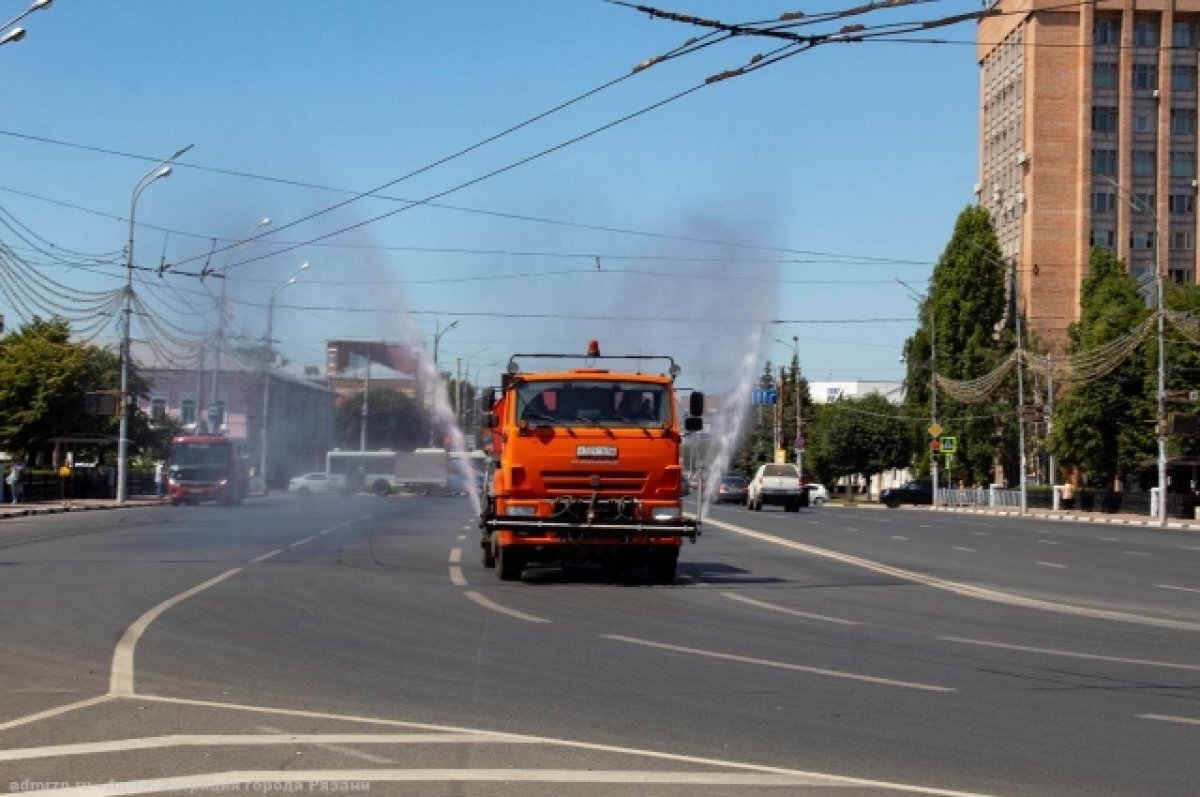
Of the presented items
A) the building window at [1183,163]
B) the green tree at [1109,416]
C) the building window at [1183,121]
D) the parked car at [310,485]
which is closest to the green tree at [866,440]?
the building window at [1183,163]

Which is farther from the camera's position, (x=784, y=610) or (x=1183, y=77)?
(x=1183, y=77)

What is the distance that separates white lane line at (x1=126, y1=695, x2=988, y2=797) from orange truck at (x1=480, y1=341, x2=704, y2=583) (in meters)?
9.68

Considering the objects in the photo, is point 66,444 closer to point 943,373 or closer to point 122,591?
point 943,373

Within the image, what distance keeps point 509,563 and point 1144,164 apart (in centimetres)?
8431

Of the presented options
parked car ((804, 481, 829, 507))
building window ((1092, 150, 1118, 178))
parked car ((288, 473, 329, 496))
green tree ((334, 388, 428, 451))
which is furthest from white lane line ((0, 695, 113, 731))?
building window ((1092, 150, 1118, 178))

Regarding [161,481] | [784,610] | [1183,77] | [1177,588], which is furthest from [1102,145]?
[784,610]

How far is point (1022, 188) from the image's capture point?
3780 inches

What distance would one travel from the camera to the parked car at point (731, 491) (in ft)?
242

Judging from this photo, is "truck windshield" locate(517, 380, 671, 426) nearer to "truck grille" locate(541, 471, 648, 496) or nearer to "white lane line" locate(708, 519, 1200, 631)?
"truck grille" locate(541, 471, 648, 496)

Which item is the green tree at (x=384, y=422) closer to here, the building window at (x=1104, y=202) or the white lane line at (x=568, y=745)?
the building window at (x=1104, y=202)

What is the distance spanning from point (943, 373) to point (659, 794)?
287 ft

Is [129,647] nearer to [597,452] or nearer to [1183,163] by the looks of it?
[597,452]

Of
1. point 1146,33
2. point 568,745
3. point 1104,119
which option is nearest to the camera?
point 568,745

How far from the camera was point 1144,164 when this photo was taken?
94625 mm
